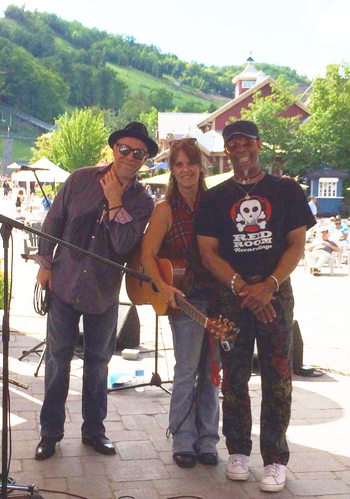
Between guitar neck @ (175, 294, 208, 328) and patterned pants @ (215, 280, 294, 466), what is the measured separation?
0.51 ft

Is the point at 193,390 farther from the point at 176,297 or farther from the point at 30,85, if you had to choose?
the point at 30,85

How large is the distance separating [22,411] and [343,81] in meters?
40.1

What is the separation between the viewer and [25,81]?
15512 centimetres

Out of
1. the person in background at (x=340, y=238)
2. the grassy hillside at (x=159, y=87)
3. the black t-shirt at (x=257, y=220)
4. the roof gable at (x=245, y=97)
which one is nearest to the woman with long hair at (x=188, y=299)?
the black t-shirt at (x=257, y=220)

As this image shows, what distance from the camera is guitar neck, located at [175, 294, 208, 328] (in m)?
3.77

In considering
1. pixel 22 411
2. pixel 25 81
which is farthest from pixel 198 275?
pixel 25 81

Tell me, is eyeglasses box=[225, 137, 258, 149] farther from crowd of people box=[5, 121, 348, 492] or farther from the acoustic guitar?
the acoustic guitar

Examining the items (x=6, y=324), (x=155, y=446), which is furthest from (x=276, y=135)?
(x=6, y=324)

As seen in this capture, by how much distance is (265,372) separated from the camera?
12.8 feet

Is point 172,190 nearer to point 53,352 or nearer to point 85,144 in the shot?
point 53,352

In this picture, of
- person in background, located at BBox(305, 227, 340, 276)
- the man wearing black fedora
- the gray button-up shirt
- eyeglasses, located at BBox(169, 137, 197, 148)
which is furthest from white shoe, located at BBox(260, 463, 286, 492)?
person in background, located at BBox(305, 227, 340, 276)

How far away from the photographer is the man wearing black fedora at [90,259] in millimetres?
4066

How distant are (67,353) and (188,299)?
0.76 metres

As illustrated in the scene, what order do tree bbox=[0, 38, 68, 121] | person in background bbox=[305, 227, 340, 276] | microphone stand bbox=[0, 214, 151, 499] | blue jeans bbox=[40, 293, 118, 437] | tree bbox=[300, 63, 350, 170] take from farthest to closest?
1. tree bbox=[0, 38, 68, 121]
2. tree bbox=[300, 63, 350, 170]
3. person in background bbox=[305, 227, 340, 276]
4. blue jeans bbox=[40, 293, 118, 437]
5. microphone stand bbox=[0, 214, 151, 499]
